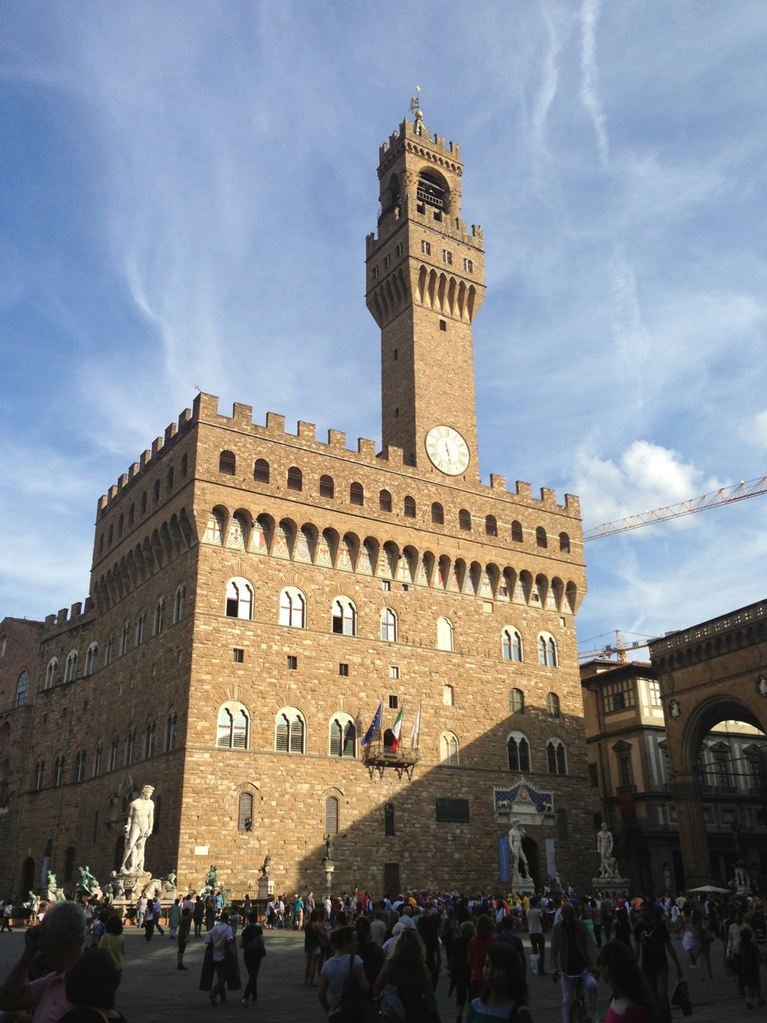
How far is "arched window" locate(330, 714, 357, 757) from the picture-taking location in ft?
114

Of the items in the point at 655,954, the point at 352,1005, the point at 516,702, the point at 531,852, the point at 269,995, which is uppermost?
the point at 516,702

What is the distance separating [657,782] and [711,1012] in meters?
36.5

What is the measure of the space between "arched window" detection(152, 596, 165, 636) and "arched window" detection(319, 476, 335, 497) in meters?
7.64

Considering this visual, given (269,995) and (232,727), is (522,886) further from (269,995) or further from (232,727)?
(269,995)

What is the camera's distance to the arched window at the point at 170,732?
32.7 metres

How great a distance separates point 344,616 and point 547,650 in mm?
11006

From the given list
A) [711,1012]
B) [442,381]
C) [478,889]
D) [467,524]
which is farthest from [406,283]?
[711,1012]

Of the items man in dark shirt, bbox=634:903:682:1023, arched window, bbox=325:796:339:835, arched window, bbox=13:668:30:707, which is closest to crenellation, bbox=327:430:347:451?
arched window, bbox=325:796:339:835

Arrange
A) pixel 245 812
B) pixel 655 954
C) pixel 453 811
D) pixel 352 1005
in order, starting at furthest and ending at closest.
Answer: pixel 453 811
pixel 245 812
pixel 655 954
pixel 352 1005

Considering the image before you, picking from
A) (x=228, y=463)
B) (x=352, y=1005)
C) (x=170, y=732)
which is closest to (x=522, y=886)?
(x=170, y=732)

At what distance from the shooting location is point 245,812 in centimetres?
3181

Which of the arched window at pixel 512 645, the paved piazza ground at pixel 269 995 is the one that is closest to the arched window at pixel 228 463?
the arched window at pixel 512 645

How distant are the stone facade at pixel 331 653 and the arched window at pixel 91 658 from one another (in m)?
0.16

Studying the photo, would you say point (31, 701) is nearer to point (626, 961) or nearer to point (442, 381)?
point (442, 381)
